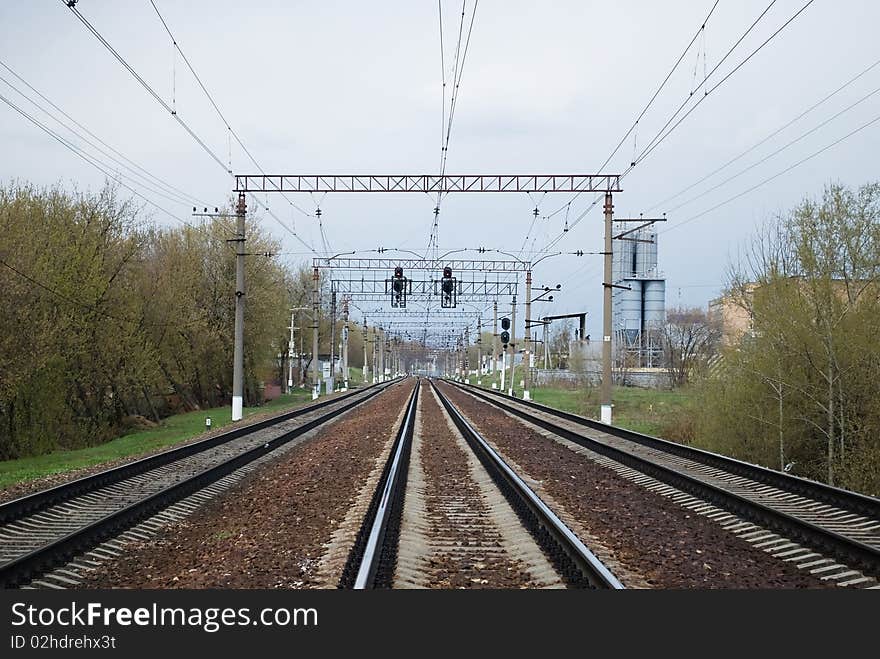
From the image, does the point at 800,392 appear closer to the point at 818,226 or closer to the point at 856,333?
the point at 856,333

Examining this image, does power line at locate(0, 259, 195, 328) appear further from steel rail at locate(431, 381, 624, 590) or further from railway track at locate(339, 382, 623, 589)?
steel rail at locate(431, 381, 624, 590)

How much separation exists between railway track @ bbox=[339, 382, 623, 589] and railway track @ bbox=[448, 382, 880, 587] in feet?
7.70

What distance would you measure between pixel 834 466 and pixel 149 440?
76.3 feet

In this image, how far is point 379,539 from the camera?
30.2 ft

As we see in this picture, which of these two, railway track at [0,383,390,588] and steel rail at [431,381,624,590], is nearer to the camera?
steel rail at [431,381,624,590]

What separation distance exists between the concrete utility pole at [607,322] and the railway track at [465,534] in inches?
578

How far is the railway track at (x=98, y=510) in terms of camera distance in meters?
8.66

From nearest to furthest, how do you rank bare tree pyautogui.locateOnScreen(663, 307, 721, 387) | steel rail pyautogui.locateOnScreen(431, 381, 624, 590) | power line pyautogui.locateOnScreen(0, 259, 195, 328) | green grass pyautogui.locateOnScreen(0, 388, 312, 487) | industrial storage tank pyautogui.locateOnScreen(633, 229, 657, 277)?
steel rail pyautogui.locateOnScreen(431, 381, 624, 590)
green grass pyautogui.locateOnScreen(0, 388, 312, 487)
power line pyautogui.locateOnScreen(0, 259, 195, 328)
bare tree pyautogui.locateOnScreen(663, 307, 721, 387)
industrial storage tank pyautogui.locateOnScreen(633, 229, 657, 277)

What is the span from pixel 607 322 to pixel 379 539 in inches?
939

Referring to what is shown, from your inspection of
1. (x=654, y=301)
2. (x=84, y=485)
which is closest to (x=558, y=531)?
(x=84, y=485)

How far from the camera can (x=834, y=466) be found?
18.8m

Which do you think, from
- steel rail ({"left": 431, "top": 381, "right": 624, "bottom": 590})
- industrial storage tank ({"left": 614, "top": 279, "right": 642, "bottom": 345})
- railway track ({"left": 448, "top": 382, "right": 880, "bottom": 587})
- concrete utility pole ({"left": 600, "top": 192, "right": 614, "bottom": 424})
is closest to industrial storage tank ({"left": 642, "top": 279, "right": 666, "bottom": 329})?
industrial storage tank ({"left": 614, "top": 279, "right": 642, "bottom": 345})

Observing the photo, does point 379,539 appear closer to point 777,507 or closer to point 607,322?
point 777,507

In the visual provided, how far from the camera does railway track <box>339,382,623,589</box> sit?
7762 mm
